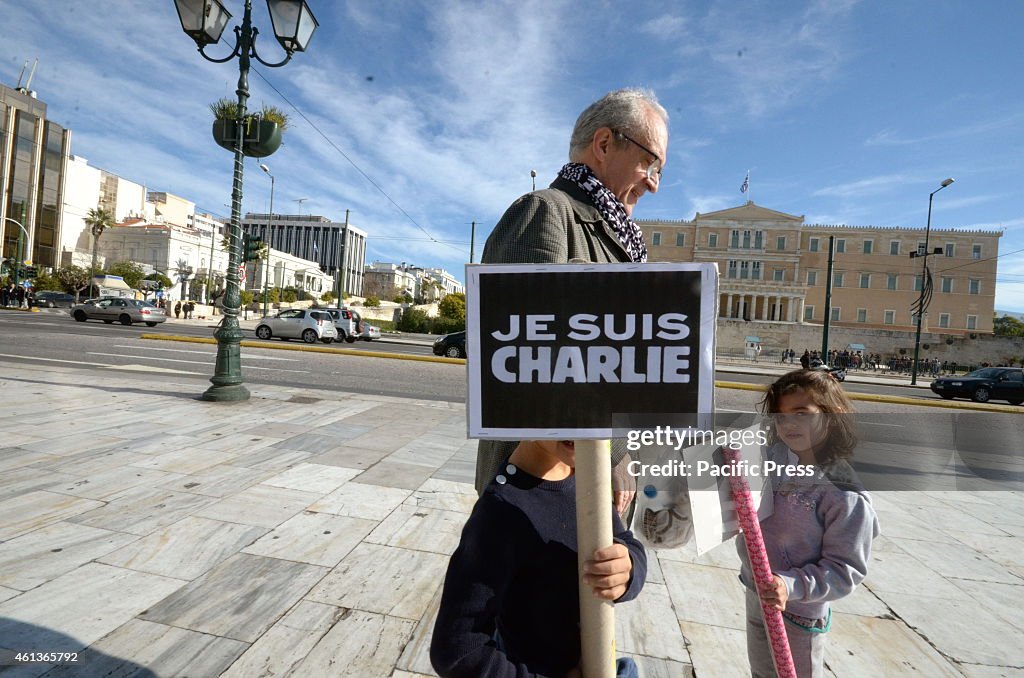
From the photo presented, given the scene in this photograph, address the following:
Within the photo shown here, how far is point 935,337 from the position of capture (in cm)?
5531

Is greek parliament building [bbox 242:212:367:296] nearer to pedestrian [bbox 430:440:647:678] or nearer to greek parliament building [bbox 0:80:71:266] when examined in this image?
greek parliament building [bbox 0:80:71:266]

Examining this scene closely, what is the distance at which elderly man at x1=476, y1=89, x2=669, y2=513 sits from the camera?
1328 millimetres

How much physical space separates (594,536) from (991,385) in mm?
24271

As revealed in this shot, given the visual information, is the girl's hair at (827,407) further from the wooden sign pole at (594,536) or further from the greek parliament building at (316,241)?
the greek parliament building at (316,241)

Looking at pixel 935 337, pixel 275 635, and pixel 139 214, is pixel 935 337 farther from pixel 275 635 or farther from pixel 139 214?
pixel 139 214

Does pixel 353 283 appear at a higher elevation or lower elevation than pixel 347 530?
higher

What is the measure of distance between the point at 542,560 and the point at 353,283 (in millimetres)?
129601

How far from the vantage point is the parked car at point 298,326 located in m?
23.4

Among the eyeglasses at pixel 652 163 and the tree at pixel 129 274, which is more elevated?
the tree at pixel 129 274

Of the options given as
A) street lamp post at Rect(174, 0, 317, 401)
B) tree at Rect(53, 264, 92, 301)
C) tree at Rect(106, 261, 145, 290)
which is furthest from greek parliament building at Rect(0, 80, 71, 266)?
street lamp post at Rect(174, 0, 317, 401)

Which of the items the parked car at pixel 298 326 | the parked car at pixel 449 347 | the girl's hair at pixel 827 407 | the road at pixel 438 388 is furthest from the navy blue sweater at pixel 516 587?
the parked car at pixel 298 326

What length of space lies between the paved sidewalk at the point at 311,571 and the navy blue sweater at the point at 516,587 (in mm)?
1304

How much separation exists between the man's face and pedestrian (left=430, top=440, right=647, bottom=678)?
2.84 feet

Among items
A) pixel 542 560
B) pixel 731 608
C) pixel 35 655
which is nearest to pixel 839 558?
pixel 542 560
